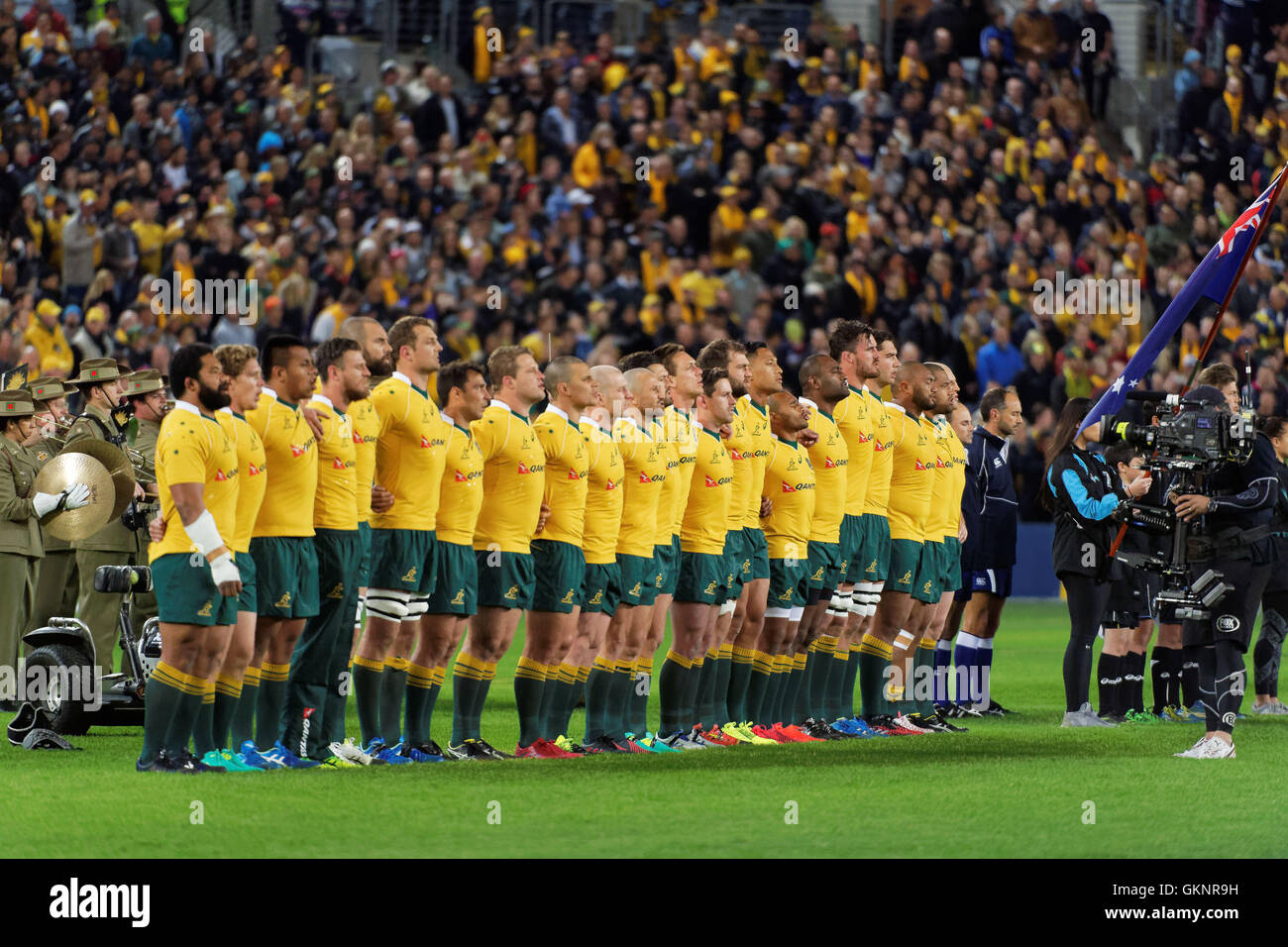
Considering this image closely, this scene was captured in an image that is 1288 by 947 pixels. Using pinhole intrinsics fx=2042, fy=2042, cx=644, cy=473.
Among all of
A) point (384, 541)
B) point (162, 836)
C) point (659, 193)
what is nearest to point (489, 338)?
point (659, 193)

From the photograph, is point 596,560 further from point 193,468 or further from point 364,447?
point 193,468

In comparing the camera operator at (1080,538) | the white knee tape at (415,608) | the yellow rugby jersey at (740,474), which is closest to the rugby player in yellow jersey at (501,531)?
the white knee tape at (415,608)

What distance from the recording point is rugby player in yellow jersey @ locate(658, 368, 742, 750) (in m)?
11.7

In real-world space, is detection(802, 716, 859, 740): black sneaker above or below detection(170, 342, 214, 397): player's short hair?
below

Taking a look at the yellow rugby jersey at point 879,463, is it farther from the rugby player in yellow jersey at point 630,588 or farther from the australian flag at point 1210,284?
the australian flag at point 1210,284

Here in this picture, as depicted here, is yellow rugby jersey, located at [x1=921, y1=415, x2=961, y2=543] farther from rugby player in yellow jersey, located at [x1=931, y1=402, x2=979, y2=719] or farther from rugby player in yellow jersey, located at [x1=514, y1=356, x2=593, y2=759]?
rugby player in yellow jersey, located at [x1=514, y1=356, x2=593, y2=759]

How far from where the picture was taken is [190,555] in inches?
374

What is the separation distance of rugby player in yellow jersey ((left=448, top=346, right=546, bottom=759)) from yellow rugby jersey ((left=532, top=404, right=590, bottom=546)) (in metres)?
0.11

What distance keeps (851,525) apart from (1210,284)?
461 centimetres

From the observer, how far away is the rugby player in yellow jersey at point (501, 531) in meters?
10.8

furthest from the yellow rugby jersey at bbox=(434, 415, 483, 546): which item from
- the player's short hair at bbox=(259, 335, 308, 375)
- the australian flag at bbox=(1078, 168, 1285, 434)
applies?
the australian flag at bbox=(1078, 168, 1285, 434)

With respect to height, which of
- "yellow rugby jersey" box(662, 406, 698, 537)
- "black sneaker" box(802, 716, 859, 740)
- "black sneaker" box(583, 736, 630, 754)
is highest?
"yellow rugby jersey" box(662, 406, 698, 537)

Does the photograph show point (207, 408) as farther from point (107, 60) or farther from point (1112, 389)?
point (107, 60)

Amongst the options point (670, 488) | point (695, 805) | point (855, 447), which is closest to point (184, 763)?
point (695, 805)
